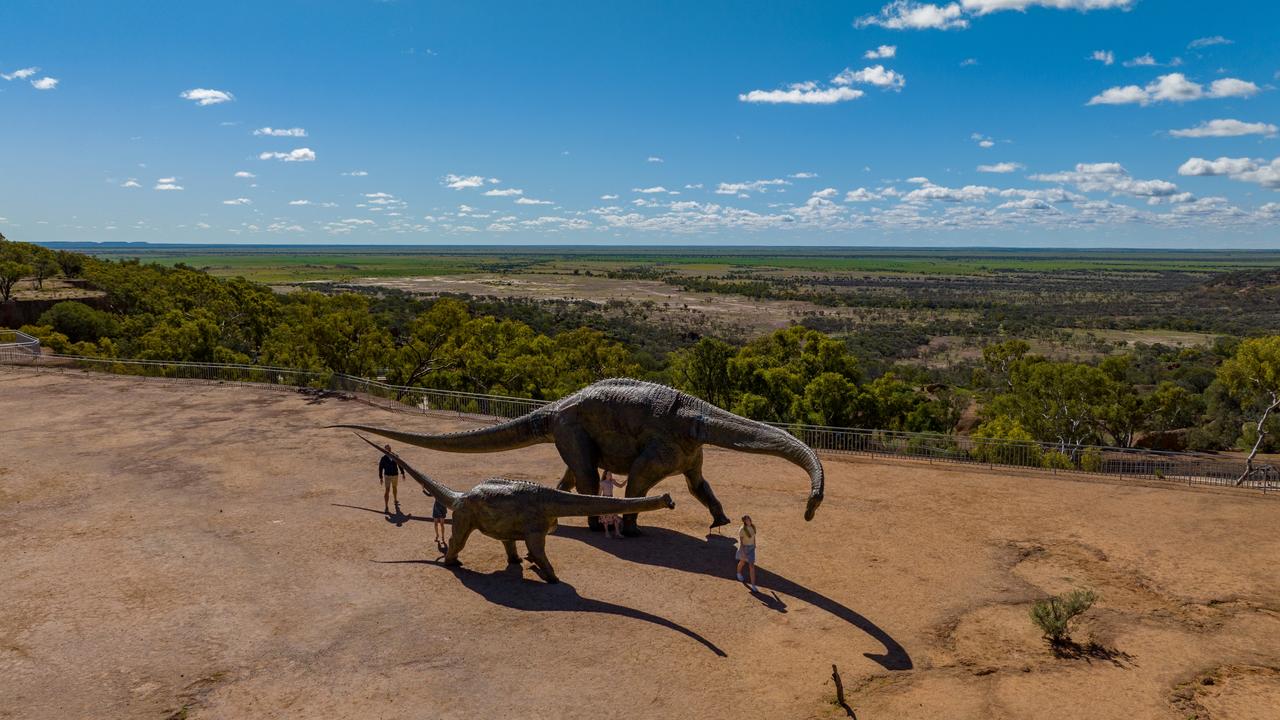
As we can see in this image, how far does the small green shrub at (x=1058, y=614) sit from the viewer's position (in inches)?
414

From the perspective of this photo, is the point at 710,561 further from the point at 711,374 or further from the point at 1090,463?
the point at 711,374

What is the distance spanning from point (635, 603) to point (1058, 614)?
6220 millimetres

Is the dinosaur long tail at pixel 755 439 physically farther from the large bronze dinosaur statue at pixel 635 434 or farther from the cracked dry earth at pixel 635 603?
the cracked dry earth at pixel 635 603

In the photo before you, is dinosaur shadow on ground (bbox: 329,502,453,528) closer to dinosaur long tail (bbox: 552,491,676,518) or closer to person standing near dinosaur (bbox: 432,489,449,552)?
person standing near dinosaur (bbox: 432,489,449,552)

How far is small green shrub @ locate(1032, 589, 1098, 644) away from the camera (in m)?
10.5

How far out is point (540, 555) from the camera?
1226cm

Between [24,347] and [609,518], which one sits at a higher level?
[24,347]

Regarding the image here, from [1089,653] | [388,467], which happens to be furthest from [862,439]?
[388,467]

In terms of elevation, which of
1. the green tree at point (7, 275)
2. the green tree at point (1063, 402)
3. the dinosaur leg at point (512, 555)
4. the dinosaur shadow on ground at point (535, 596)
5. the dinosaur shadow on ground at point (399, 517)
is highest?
the green tree at point (7, 275)

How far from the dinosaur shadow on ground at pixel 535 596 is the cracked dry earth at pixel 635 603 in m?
0.05

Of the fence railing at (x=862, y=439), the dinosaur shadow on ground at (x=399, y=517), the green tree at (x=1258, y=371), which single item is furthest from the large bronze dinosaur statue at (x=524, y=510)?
the green tree at (x=1258, y=371)

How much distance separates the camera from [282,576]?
40.7ft

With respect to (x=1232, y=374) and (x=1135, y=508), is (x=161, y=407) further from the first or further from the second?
(x=1232, y=374)

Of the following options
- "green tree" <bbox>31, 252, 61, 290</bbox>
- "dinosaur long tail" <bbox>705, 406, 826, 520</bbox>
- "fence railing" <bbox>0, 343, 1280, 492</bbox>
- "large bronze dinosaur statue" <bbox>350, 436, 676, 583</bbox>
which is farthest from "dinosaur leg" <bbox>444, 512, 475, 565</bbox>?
"green tree" <bbox>31, 252, 61, 290</bbox>
